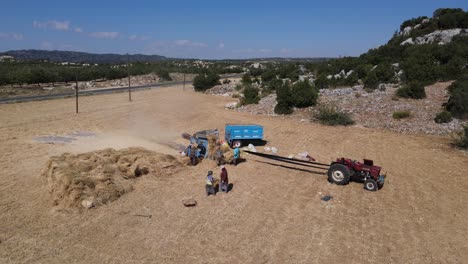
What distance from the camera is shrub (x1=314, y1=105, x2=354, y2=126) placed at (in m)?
25.6

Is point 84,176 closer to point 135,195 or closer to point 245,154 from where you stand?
point 135,195

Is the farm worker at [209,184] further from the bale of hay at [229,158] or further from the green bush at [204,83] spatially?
the green bush at [204,83]

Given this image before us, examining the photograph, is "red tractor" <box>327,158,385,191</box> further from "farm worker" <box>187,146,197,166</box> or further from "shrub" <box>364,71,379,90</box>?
"shrub" <box>364,71,379,90</box>

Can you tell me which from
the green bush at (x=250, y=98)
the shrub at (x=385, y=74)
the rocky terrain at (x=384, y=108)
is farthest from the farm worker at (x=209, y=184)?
the shrub at (x=385, y=74)

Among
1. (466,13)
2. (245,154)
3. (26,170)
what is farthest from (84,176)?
(466,13)

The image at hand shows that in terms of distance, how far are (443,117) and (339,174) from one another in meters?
13.7

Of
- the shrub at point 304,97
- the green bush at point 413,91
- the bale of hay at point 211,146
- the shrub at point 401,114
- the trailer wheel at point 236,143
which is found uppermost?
the green bush at point 413,91

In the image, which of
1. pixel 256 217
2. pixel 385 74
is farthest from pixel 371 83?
pixel 256 217

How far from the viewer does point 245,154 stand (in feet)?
57.8

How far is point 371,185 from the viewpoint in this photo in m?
12.7

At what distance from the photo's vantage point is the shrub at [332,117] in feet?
83.9

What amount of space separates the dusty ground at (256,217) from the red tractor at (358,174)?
342mm

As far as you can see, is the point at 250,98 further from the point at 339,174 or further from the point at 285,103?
the point at 339,174

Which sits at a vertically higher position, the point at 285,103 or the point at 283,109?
the point at 285,103
